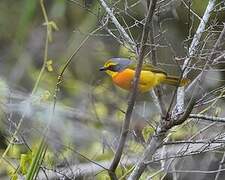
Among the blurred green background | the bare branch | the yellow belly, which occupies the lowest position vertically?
the blurred green background

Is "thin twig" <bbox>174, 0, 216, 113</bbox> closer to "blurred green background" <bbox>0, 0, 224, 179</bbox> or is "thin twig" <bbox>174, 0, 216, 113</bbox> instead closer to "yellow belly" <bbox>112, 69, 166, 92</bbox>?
"yellow belly" <bbox>112, 69, 166, 92</bbox>

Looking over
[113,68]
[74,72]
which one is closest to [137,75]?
[113,68]

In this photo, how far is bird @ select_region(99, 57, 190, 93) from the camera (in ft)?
8.32

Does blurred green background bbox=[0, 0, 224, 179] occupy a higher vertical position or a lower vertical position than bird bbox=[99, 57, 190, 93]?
lower

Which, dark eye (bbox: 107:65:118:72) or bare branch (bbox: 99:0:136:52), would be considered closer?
bare branch (bbox: 99:0:136:52)

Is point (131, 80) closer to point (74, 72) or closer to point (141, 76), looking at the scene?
point (141, 76)

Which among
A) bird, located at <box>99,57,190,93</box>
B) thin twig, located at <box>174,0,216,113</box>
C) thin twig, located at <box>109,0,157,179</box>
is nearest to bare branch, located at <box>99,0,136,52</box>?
bird, located at <box>99,57,190,93</box>

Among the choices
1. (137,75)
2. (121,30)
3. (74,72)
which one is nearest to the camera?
(137,75)

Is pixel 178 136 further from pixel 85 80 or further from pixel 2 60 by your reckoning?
pixel 2 60

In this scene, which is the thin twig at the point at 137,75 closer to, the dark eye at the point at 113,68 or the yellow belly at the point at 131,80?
the yellow belly at the point at 131,80

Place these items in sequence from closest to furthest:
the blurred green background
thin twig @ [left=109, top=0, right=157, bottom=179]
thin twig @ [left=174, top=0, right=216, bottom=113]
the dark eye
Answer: thin twig @ [left=109, top=0, right=157, bottom=179]
thin twig @ [left=174, top=0, right=216, bottom=113]
the dark eye
the blurred green background

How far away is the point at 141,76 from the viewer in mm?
2527

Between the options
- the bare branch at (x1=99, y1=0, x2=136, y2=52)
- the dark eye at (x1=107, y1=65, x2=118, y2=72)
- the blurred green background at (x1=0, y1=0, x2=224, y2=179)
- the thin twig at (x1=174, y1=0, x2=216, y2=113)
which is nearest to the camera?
the thin twig at (x1=174, y1=0, x2=216, y2=113)

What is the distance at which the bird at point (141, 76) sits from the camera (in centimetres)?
254
